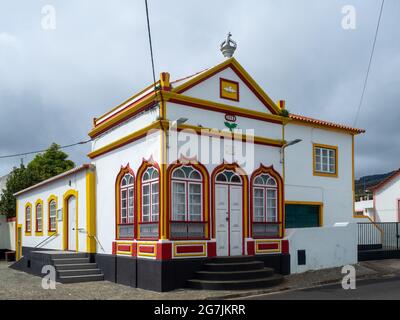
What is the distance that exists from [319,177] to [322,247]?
188 inches

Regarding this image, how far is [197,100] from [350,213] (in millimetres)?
10914

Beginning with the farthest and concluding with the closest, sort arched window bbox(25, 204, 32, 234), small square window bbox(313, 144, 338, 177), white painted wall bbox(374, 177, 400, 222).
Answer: white painted wall bbox(374, 177, 400, 222) → arched window bbox(25, 204, 32, 234) → small square window bbox(313, 144, 338, 177)

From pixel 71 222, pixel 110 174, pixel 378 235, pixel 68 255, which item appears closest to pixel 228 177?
pixel 110 174

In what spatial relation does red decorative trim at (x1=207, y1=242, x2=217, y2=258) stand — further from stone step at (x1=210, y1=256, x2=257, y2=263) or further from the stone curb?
the stone curb

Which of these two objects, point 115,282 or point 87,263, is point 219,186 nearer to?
point 115,282

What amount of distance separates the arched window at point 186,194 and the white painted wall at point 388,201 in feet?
50.3

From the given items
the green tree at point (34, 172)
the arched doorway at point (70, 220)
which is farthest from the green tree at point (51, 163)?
the arched doorway at point (70, 220)

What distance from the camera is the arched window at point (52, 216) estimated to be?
67.8 feet

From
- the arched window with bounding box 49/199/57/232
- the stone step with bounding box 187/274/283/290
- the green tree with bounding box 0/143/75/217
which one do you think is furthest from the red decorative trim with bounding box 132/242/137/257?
the green tree with bounding box 0/143/75/217

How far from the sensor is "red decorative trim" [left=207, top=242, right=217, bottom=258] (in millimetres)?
13672

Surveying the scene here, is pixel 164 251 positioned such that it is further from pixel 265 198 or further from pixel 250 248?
pixel 265 198

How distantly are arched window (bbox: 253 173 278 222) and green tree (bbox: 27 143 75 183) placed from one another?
79.4ft

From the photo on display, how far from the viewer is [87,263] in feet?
54.0
